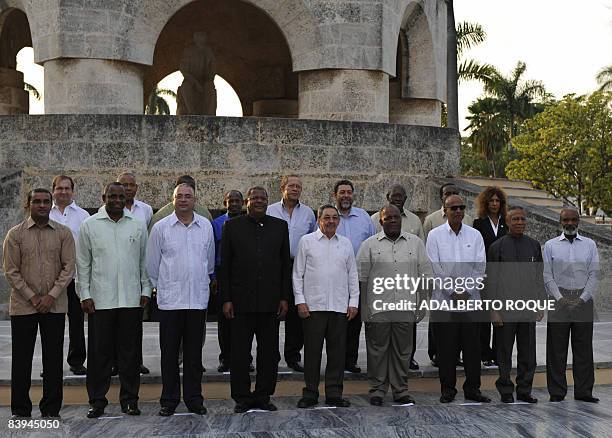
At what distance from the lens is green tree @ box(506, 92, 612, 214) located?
34875 millimetres

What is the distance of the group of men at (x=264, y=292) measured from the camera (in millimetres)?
6551

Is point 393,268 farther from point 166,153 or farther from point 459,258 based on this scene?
point 166,153

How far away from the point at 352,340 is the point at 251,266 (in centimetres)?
151

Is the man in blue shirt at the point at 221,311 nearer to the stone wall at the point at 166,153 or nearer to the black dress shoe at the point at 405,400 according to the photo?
the black dress shoe at the point at 405,400

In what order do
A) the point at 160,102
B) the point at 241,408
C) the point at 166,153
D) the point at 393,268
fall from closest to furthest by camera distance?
the point at 241,408, the point at 393,268, the point at 166,153, the point at 160,102

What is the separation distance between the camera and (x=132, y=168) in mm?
11883

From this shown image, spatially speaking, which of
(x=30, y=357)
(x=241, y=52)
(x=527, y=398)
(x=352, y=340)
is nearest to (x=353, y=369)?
(x=352, y=340)

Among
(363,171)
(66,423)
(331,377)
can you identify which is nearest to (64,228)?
(66,423)

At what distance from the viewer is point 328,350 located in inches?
280

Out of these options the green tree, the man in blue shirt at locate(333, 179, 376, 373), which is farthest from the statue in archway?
the green tree

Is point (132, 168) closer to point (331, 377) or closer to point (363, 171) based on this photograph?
point (363, 171)

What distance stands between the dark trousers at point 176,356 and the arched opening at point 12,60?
11.1 metres

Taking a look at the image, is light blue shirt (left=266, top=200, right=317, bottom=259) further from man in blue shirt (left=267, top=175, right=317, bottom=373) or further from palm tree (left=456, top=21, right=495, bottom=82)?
palm tree (left=456, top=21, right=495, bottom=82)

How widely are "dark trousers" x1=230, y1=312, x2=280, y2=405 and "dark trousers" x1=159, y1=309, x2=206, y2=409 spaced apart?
28cm
